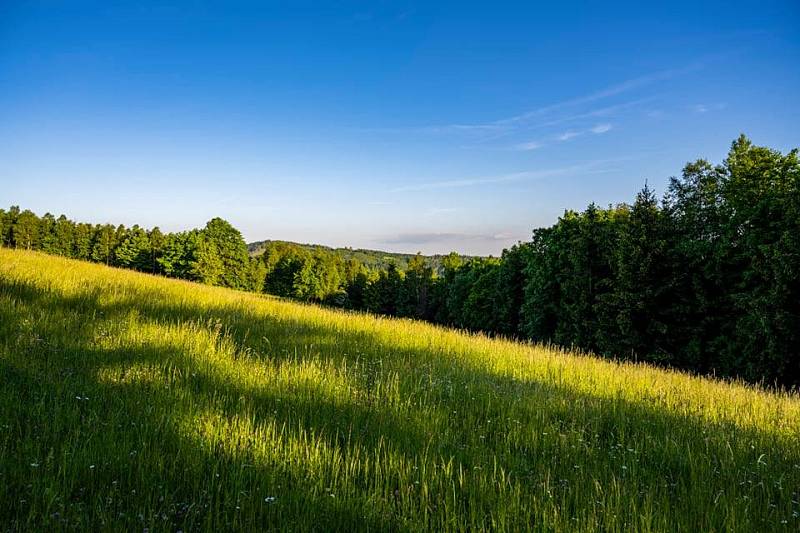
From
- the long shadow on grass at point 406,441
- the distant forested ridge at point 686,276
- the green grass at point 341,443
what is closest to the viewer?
the green grass at point 341,443

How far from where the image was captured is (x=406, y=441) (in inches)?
127

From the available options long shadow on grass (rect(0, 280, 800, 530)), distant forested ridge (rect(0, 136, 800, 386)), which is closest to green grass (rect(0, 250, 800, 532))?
long shadow on grass (rect(0, 280, 800, 530))

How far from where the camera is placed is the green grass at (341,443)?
224cm

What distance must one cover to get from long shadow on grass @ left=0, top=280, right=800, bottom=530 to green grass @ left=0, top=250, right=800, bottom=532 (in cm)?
2

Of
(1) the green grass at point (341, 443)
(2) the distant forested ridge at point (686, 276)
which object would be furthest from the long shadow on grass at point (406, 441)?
(2) the distant forested ridge at point (686, 276)

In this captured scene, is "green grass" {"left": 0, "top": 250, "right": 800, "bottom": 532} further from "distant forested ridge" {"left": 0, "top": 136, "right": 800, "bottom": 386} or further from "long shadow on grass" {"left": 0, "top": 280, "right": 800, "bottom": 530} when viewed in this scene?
"distant forested ridge" {"left": 0, "top": 136, "right": 800, "bottom": 386}

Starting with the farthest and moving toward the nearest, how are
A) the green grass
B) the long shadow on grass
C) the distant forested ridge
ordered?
the distant forested ridge, the long shadow on grass, the green grass

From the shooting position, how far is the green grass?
224 centimetres

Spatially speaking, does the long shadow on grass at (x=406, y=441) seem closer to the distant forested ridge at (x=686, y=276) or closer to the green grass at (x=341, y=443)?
the green grass at (x=341, y=443)

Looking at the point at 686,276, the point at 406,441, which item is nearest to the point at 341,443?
the point at 406,441

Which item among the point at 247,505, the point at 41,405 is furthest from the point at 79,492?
the point at 41,405

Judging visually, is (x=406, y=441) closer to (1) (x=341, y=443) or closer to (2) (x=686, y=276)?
(1) (x=341, y=443)

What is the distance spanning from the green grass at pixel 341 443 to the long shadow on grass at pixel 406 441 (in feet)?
0.06

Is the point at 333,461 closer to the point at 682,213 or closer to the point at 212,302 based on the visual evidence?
the point at 212,302
